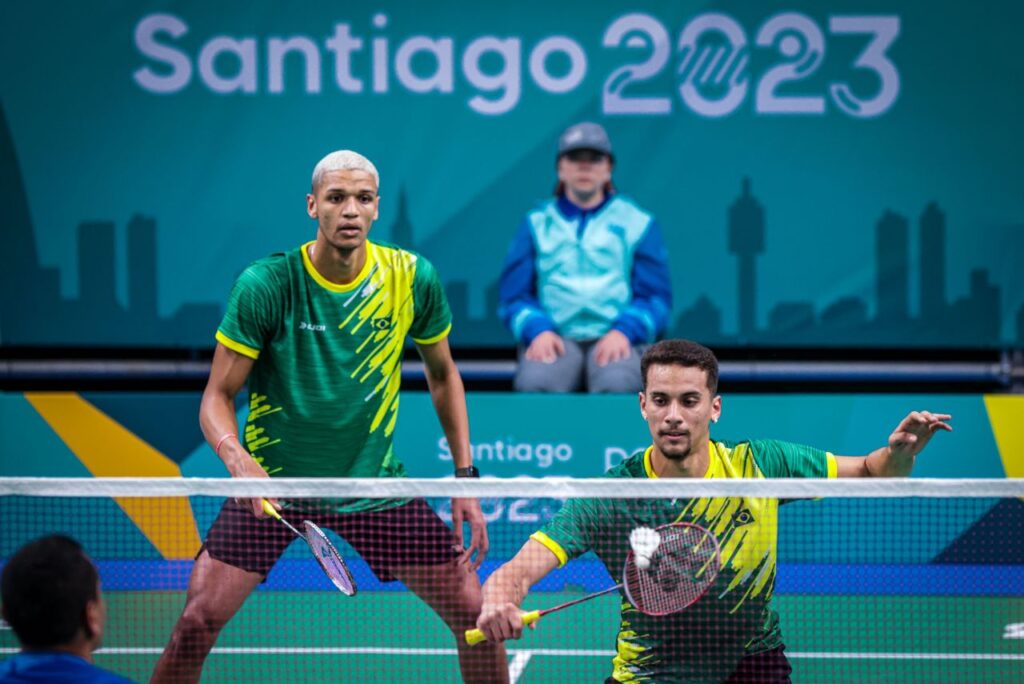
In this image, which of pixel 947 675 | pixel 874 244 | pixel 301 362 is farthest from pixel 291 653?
pixel 874 244

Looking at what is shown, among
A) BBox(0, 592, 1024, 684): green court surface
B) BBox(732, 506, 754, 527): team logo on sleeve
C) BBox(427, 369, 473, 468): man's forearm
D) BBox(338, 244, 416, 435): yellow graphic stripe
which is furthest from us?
BBox(0, 592, 1024, 684): green court surface

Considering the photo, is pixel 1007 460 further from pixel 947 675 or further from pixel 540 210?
pixel 540 210

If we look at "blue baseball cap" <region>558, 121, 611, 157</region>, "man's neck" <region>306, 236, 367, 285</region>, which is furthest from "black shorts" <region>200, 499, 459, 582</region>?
"blue baseball cap" <region>558, 121, 611, 157</region>

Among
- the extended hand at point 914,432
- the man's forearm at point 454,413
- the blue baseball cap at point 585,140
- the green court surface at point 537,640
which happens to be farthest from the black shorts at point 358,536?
the blue baseball cap at point 585,140

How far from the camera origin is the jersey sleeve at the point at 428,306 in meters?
5.50

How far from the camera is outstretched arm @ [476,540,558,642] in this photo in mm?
4062

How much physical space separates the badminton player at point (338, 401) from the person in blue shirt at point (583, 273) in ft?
9.52

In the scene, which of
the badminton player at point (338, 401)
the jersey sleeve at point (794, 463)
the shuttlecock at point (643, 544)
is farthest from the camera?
the badminton player at point (338, 401)

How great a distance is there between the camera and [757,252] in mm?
9539

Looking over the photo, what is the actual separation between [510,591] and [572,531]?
1.14ft

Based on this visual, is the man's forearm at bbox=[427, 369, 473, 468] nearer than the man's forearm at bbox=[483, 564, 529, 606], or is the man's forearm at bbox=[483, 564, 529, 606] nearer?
the man's forearm at bbox=[483, 564, 529, 606]

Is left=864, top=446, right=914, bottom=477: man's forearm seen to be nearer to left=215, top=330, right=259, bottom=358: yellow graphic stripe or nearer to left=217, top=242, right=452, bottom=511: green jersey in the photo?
left=217, top=242, right=452, bottom=511: green jersey

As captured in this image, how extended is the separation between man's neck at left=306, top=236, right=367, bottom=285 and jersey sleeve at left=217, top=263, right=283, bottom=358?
0.58 feet

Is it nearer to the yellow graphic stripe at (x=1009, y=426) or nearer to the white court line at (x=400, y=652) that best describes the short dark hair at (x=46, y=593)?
the white court line at (x=400, y=652)
